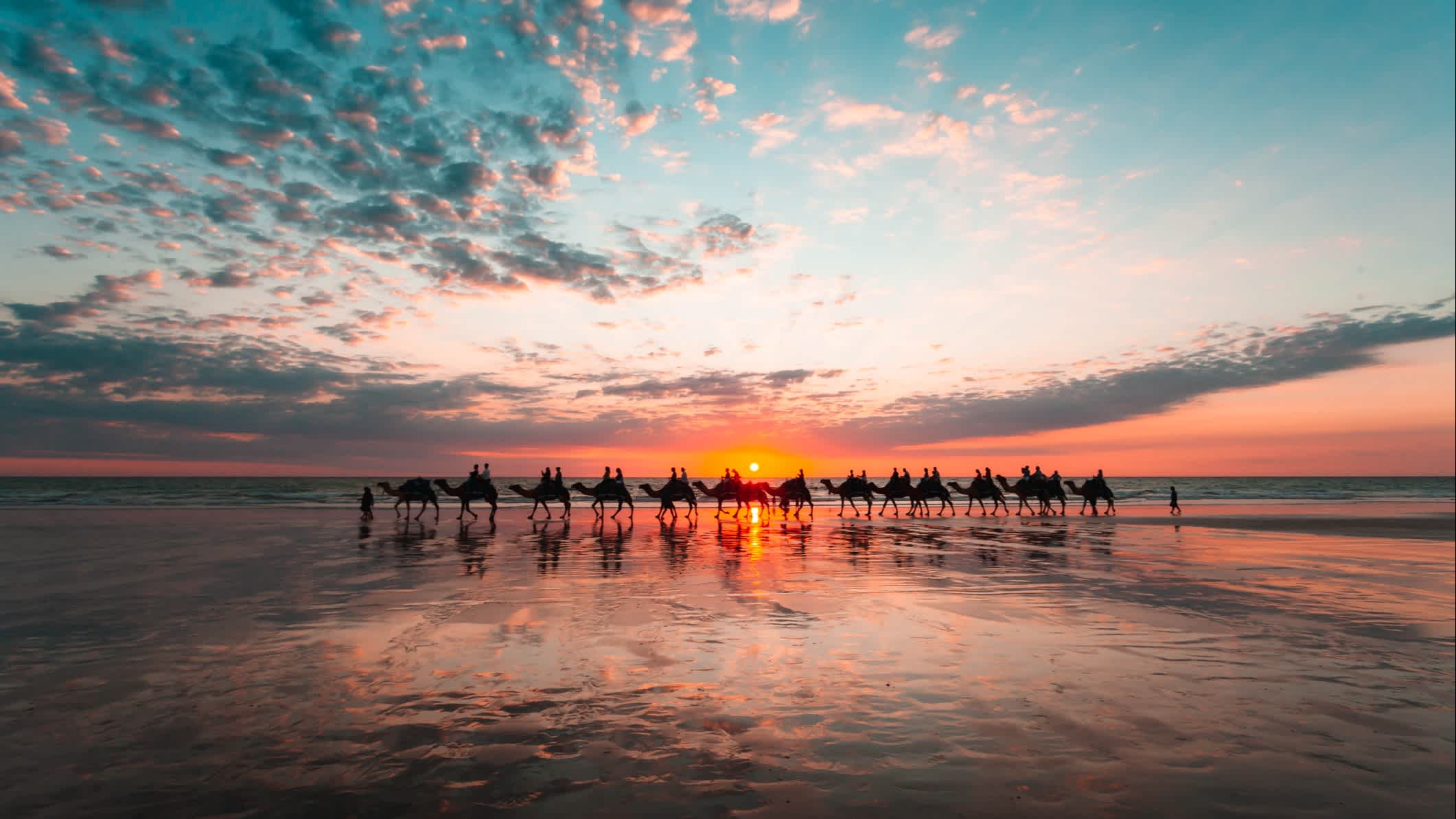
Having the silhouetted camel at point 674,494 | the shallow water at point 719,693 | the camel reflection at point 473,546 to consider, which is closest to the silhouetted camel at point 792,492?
the silhouetted camel at point 674,494

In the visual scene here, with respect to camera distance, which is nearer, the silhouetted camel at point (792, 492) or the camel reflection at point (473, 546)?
the camel reflection at point (473, 546)

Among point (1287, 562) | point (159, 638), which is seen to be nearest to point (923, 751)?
point (159, 638)

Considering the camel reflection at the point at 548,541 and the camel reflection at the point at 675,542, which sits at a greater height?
the camel reflection at the point at 548,541

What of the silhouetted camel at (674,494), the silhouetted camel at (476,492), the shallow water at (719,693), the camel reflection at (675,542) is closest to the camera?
the shallow water at (719,693)

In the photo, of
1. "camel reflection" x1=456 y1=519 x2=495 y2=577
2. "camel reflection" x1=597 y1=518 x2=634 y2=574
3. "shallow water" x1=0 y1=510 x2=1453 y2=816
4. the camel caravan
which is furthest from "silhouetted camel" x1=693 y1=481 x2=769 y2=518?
"shallow water" x1=0 y1=510 x2=1453 y2=816

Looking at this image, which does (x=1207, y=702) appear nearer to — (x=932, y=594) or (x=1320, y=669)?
(x=1320, y=669)

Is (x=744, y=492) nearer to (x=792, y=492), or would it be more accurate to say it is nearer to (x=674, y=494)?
(x=792, y=492)

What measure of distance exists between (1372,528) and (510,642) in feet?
124

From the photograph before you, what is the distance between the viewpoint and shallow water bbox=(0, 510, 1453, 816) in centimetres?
470

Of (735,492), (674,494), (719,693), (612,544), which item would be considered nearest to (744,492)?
(735,492)

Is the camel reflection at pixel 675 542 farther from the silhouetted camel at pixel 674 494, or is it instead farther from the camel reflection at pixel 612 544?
the camel reflection at pixel 612 544

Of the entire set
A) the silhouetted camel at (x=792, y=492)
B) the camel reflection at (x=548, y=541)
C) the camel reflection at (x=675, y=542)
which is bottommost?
the camel reflection at (x=675, y=542)

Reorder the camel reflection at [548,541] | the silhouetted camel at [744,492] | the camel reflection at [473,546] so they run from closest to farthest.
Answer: the camel reflection at [473,546] < the camel reflection at [548,541] < the silhouetted camel at [744,492]

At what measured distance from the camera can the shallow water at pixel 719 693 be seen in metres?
4.70
